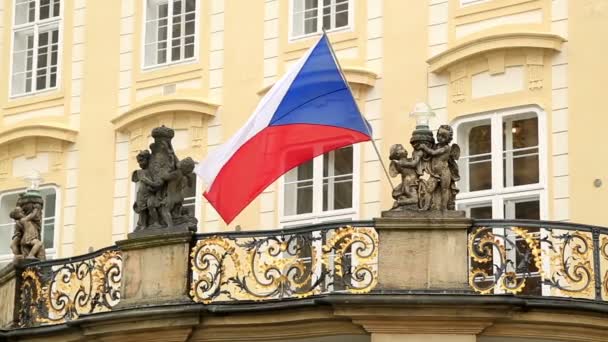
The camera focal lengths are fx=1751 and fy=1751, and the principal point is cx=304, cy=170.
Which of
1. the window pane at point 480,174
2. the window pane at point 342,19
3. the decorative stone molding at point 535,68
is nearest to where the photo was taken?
the decorative stone molding at point 535,68

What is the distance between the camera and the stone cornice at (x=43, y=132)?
2519 cm

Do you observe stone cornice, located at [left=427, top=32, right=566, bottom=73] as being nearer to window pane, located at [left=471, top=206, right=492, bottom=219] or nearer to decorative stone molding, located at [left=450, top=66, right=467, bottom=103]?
decorative stone molding, located at [left=450, top=66, right=467, bottom=103]

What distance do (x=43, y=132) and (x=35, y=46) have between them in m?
1.66

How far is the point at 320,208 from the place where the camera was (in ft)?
74.1

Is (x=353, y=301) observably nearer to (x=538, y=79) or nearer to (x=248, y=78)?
(x=538, y=79)

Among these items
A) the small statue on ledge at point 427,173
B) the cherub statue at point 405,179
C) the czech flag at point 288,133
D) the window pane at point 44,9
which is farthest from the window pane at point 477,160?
the window pane at point 44,9

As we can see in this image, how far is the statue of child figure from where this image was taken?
2178 cm

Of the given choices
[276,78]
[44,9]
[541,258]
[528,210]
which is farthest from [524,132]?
[44,9]

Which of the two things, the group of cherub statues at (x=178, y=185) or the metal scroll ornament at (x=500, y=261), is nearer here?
the metal scroll ornament at (x=500, y=261)

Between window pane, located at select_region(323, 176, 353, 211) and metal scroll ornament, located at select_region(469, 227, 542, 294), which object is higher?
window pane, located at select_region(323, 176, 353, 211)

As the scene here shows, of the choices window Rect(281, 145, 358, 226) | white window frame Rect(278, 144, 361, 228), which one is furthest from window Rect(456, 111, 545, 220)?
window Rect(281, 145, 358, 226)

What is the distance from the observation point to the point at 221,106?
23.9 meters

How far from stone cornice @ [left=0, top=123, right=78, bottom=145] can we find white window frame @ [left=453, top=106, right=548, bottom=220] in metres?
6.37

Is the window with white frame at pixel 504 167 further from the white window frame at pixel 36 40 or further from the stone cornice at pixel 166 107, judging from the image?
the white window frame at pixel 36 40
